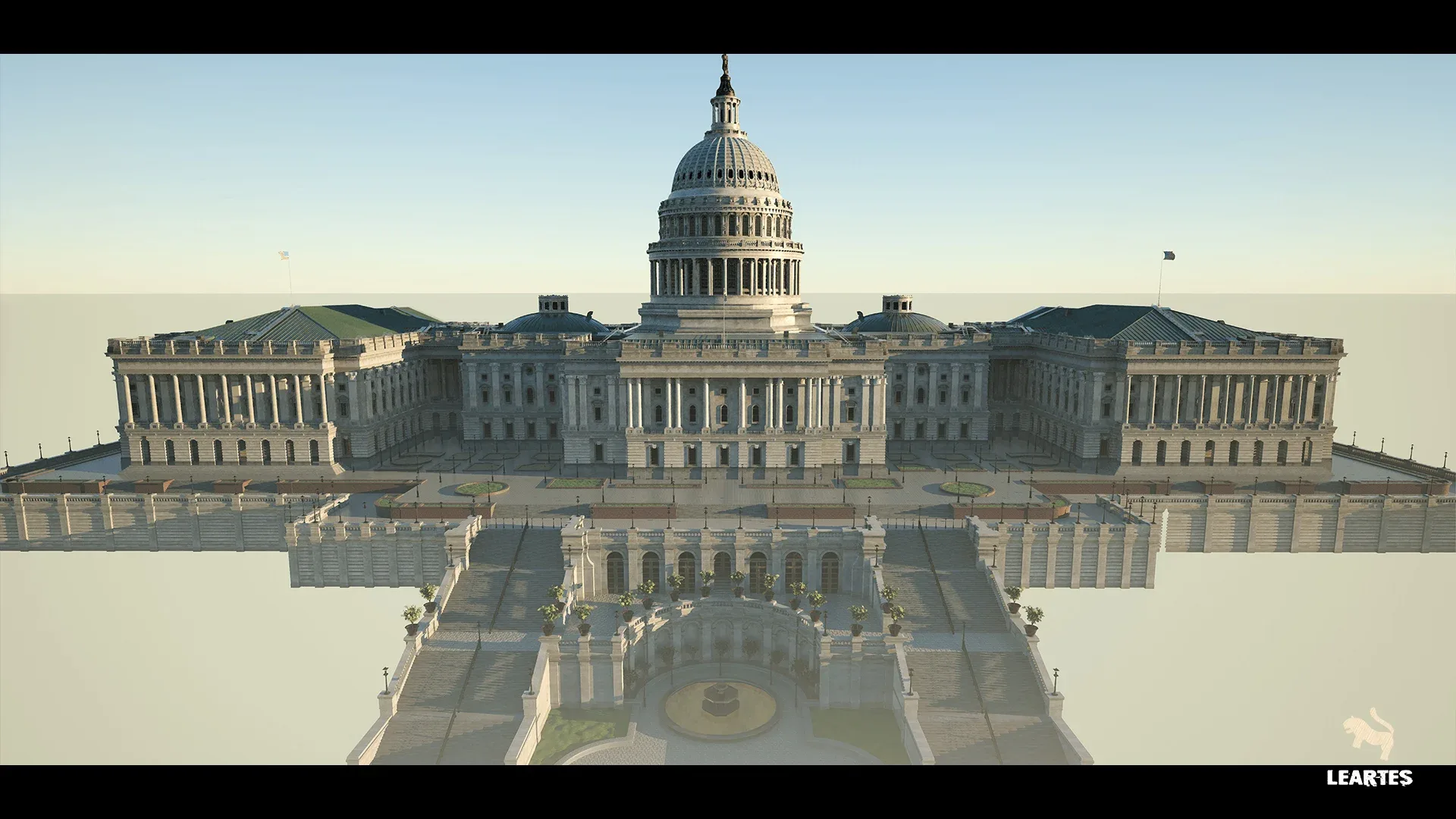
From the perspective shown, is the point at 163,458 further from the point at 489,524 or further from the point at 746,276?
the point at 746,276

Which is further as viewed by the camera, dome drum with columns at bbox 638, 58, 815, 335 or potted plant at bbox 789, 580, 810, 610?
dome drum with columns at bbox 638, 58, 815, 335

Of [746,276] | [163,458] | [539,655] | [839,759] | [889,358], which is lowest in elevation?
[839,759]

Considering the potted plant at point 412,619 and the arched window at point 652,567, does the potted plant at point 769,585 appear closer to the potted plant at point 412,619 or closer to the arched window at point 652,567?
the arched window at point 652,567

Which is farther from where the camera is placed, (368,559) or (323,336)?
(323,336)

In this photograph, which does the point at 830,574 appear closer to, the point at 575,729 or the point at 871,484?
the point at 871,484

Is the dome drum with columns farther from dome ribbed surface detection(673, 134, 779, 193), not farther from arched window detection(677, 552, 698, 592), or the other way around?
arched window detection(677, 552, 698, 592)

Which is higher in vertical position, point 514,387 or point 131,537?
point 514,387

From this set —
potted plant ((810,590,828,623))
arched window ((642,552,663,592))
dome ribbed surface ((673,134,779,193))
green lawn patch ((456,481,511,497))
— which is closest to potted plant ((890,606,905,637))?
potted plant ((810,590,828,623))

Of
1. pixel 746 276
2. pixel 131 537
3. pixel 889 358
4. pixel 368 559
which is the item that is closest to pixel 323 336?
pixel 131 537
